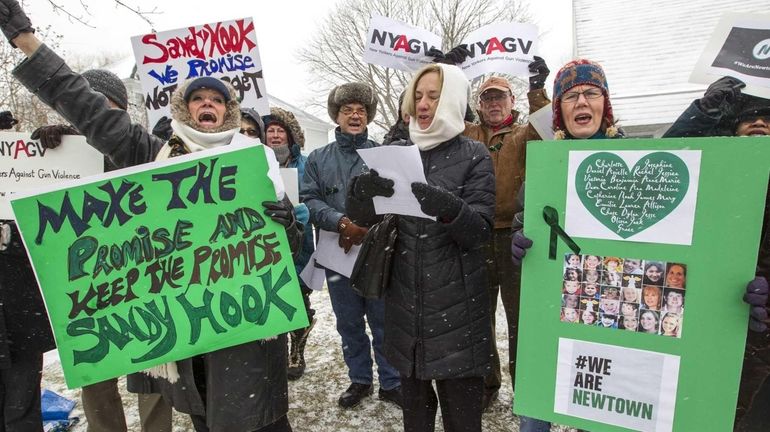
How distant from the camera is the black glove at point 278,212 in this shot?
6.19ft

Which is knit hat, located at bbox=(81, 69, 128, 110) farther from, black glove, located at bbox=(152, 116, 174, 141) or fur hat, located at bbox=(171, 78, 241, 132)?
fur hat, located at bbox=(171, 78, 241, 132)

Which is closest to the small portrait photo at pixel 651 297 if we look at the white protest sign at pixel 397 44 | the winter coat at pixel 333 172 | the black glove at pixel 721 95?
the black glove at pixel 721 95

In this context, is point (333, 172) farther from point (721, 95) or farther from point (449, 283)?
point (721, 95)

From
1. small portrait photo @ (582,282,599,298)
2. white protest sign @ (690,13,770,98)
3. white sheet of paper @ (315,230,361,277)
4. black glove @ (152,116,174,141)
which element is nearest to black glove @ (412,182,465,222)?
small portrait photo @ (582,282,599,298)

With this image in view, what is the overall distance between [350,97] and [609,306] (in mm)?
2335

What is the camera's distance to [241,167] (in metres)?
1.88

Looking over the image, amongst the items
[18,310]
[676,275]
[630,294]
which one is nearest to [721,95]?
[676,275]

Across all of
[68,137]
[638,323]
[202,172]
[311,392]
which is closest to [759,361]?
[638,323]

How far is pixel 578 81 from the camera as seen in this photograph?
1951 millimetres

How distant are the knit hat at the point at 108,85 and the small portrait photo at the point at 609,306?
2675 millimetres

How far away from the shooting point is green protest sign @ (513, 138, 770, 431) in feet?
4.85

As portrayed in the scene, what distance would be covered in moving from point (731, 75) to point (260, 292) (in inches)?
102

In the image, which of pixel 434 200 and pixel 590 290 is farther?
pixel 434 200

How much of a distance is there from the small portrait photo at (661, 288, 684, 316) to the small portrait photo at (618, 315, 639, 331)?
10cm
